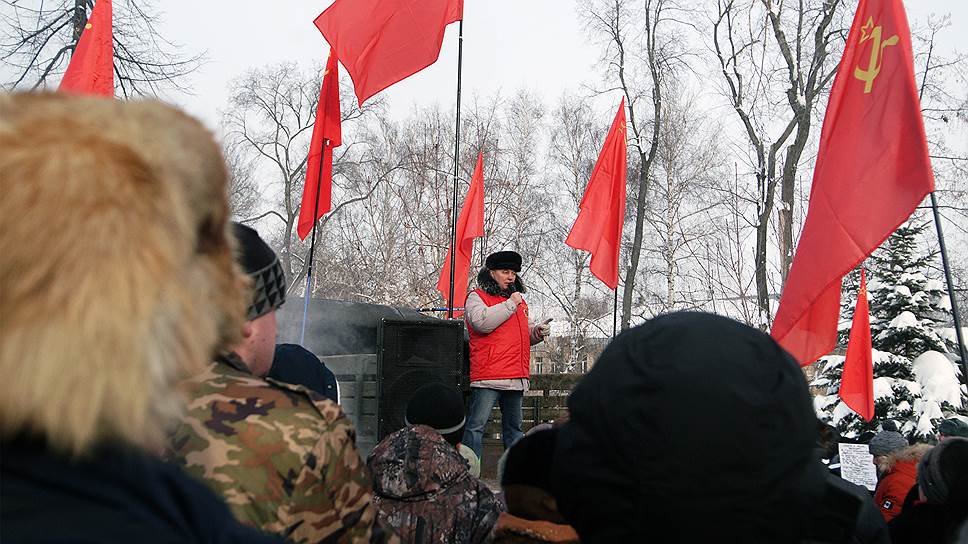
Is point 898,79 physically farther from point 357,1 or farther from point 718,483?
point 357,1

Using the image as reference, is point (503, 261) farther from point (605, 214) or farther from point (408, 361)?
point (605, 214)

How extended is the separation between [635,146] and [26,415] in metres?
27.8

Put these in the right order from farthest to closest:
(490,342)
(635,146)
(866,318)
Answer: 1. (635,146)
2. (866,318)
3. (490,342)

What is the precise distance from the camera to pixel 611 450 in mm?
1253

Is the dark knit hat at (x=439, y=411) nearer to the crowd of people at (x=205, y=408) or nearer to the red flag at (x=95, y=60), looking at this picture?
the crowd of people at (x=205, y=408)

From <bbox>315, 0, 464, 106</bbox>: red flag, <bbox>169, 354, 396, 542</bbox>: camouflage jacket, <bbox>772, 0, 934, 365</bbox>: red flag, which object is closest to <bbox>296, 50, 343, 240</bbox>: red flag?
<bbox>315, 0, 464, 106</bbox>: red flag

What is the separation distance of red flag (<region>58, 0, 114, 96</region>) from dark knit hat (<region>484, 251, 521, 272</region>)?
11.1 ft

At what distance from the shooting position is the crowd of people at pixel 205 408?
0.89 metres

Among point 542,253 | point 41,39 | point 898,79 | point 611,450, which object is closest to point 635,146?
point 542,253

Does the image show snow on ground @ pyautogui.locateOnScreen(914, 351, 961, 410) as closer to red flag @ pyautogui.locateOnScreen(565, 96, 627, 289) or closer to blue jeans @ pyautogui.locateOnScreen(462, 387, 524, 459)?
red flag @ pyautogui.locateOnScreen(565, 96, 627, 289)

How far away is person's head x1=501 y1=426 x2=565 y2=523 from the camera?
1.63 metres

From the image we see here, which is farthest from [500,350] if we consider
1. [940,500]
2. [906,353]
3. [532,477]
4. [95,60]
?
[906,353]

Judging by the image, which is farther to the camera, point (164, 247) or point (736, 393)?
point (736, 393)

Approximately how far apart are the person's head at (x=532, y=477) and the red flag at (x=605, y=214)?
22.9ft
